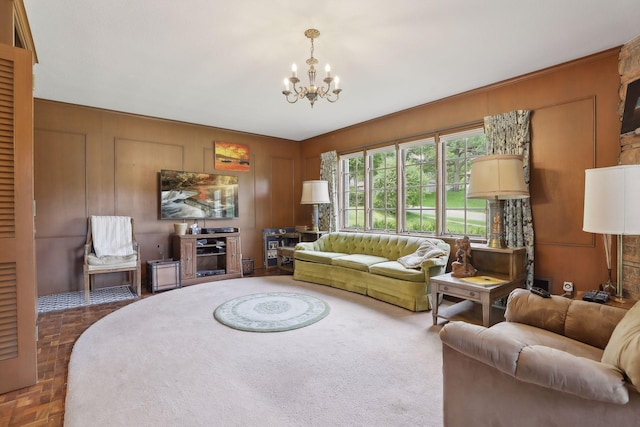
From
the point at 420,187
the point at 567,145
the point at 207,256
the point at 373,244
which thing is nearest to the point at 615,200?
the point at 567,145

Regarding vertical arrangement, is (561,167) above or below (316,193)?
above

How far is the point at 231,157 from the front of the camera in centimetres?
618

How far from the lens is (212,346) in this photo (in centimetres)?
278

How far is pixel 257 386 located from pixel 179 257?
140 inches

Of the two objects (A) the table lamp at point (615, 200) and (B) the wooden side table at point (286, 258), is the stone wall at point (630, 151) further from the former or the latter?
(B) the wooden side table at point (286, 258)

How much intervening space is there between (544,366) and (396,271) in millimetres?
2666

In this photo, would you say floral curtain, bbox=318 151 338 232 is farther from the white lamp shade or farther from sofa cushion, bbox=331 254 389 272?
the white lamp shade

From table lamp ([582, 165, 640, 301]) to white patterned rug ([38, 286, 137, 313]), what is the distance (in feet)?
17.2

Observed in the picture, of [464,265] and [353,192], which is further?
[353,192]

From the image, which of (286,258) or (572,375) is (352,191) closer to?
(286,258)

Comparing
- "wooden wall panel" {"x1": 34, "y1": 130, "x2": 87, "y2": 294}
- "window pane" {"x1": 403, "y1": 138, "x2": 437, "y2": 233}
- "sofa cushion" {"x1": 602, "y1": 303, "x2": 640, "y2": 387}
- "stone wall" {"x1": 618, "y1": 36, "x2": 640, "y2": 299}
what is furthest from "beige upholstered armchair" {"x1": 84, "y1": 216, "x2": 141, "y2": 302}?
"stone wall" {"x1": 618, "y1": 36, "x2": 640, "y2": 299}

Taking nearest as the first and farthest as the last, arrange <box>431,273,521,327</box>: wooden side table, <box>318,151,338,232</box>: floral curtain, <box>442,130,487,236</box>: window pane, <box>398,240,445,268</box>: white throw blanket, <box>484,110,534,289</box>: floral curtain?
<box>431,273,521,327</box>: wooden side table → <box>484,110,534,289</box>: floral curtain → <box>398,240,445,268</box>: white throw blanket → <box>442,130,487,236</box>: window pane → <box>318,151,338,232</box>: floral curtain

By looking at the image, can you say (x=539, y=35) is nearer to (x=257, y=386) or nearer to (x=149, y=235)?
(x=257, y=386)

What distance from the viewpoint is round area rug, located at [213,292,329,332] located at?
3.23 meters
